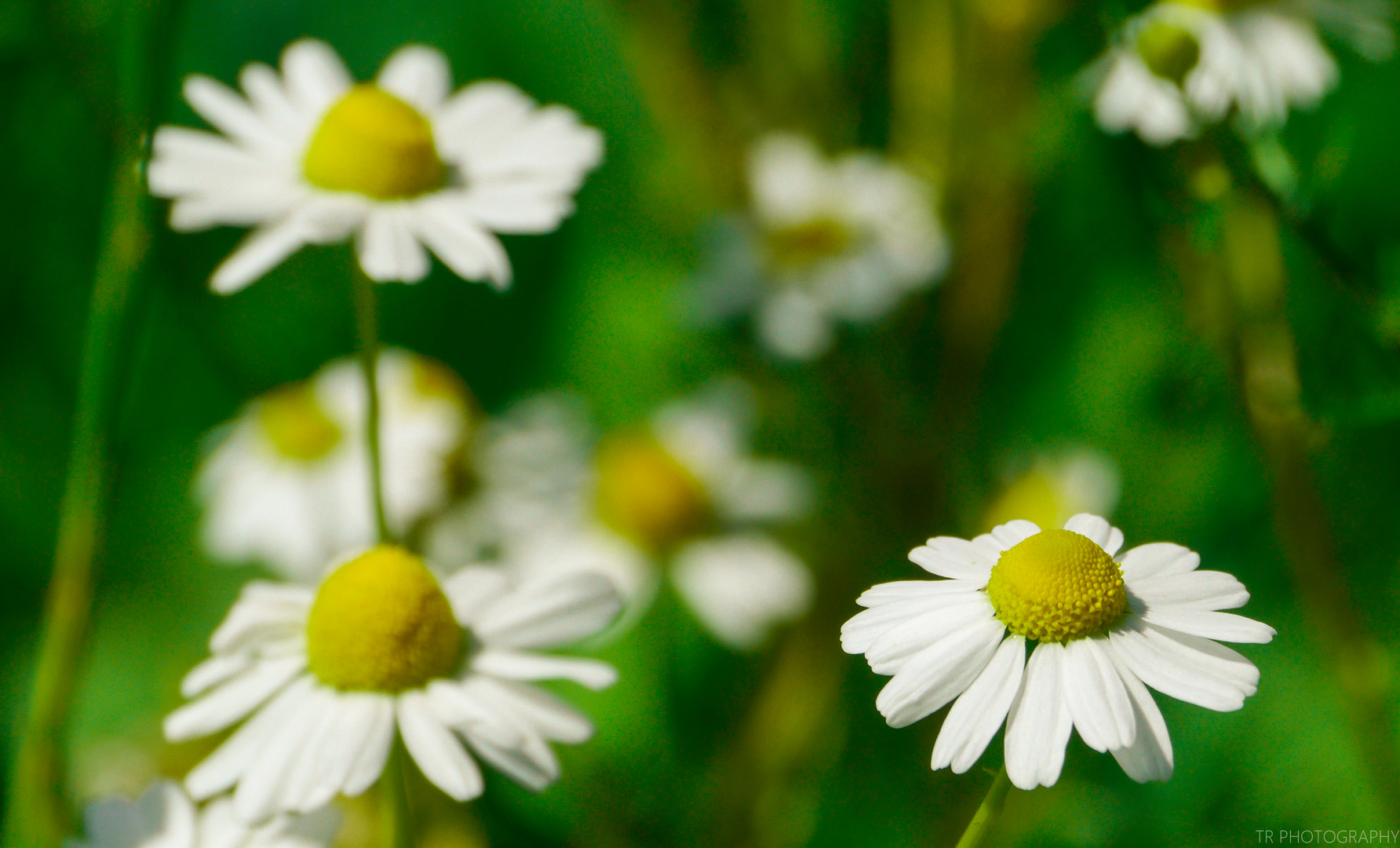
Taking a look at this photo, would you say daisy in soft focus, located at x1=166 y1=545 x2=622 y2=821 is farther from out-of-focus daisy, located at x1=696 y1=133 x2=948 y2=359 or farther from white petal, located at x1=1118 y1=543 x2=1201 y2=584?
out-of-focus daisy, located at x1=696 y1=133 x2=948 y2=359

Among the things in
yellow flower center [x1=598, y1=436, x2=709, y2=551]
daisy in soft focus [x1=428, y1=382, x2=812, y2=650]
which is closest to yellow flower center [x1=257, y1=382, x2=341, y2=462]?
daisy in soft focus [x1=428, y1=382, x2=812, y2=650]

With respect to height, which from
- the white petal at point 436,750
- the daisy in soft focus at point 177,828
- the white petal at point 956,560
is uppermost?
the white petal at point 956,560

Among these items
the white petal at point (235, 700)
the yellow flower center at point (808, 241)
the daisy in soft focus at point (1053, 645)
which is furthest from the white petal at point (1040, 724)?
the yellow flower center at point (808, 241)

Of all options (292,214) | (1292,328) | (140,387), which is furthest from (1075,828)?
(140,387)

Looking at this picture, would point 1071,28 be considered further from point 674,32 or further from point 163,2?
point 163,2

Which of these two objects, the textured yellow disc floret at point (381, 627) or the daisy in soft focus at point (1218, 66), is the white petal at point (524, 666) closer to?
the textured yellow disc floret at point (381, 627)

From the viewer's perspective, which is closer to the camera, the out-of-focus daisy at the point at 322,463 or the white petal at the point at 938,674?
the white petal at the point at 938,674

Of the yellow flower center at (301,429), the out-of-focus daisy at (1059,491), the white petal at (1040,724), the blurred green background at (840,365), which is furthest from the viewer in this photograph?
the yellow flower center at (301,429)
